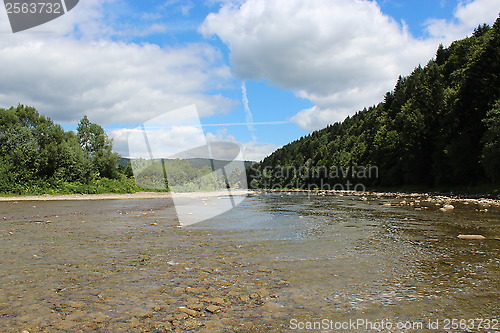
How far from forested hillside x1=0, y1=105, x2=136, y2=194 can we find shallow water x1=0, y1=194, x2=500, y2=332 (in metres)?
45.0

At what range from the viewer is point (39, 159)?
170ft

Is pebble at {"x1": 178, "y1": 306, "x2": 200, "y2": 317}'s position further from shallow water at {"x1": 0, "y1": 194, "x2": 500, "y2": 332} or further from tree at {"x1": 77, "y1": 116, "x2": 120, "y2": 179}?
tree at {"x1": 77, "y1": 116, "x2": 120, "y2": 179}

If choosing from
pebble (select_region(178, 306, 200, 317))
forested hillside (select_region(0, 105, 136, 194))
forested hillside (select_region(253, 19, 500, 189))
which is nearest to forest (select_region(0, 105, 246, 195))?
forested hillside (select_region(0, 105, 136, 194))

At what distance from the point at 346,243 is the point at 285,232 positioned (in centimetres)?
345

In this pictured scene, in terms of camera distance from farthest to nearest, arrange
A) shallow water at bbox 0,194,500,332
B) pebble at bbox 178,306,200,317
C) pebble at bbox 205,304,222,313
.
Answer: pebble at bbox 205,304,222,313 → pebble at bbox 178,306,200,317 → shallow water at bbox 0,194,500,332

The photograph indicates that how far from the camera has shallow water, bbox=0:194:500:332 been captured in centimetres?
475

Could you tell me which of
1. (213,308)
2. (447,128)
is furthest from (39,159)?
(447,128)

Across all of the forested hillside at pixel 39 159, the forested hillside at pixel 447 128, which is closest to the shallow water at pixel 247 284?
the forested hillside at pixel 447 128

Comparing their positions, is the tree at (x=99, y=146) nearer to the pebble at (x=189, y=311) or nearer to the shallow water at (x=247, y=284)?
the shallow water at (x=247, y=284)

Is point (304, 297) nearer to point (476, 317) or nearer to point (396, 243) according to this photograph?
point (476, 317)

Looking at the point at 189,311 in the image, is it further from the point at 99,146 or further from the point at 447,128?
the point at 99,146

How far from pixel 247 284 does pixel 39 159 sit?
186 feet

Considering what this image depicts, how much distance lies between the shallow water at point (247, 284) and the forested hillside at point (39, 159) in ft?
148

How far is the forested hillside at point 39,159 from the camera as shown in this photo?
160ft
